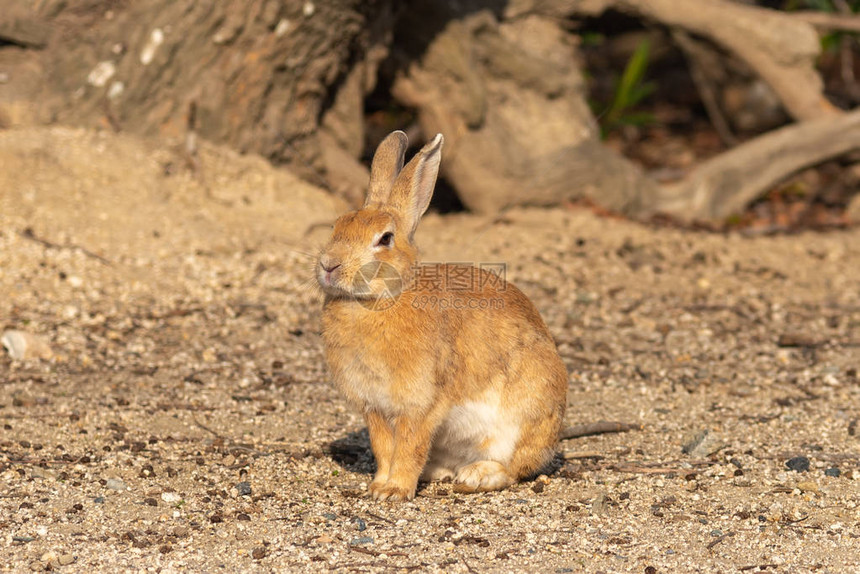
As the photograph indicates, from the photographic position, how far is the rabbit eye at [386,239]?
509 centimetres

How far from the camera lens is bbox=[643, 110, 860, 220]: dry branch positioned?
1252 cm

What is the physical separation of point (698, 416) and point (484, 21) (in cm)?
649

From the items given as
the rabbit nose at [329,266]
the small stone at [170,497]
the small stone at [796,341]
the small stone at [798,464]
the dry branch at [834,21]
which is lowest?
the small stone at [796,341]

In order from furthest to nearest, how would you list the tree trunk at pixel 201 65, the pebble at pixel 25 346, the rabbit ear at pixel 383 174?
1. the tree trunk at pixel 201 65
2. the pebble at pixel 25 346
3. the rabbit ear at pixel 383 174

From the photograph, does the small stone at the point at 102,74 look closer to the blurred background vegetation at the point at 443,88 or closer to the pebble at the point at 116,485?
the blurred background vegetation at the point at 443,88

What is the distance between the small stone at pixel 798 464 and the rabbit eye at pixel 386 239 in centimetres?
270

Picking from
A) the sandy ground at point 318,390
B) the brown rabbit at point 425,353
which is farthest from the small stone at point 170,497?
the brown rabbit at point 425,353

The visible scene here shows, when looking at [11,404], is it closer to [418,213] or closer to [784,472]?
[418,213]

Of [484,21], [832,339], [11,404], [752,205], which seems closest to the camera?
[11,404]

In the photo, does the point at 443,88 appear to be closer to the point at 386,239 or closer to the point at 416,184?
the point at 416,184

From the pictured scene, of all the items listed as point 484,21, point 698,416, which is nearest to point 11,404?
point 698,416

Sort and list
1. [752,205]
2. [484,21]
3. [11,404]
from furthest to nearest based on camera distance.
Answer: [752,205], [484,21], [11,404]

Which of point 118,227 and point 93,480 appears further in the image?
point 118,227

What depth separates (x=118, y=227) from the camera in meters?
9.15
